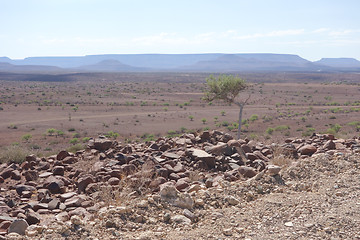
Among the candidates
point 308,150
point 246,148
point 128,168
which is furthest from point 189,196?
point 308,150

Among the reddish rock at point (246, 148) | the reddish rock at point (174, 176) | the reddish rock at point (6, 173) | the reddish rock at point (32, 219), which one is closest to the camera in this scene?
the reddish rock at point (32, 219)

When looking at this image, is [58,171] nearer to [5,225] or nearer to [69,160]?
[69,160]

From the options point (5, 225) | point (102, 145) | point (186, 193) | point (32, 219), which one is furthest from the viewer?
point (102, 145)

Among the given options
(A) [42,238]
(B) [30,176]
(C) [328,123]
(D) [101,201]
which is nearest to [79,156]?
(B) [30,176]

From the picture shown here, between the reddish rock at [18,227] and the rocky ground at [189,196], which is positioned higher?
the reddish rock at [18,227]

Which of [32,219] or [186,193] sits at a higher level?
[186,193]

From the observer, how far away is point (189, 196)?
668cm

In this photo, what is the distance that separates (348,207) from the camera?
20.8ft

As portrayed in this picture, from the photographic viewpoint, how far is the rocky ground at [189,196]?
5621 mm

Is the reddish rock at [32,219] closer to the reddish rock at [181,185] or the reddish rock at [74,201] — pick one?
the reddish rock at [74,201]

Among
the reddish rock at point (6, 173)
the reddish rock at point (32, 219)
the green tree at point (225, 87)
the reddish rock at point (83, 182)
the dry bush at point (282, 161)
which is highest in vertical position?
the green tree at point (225, 87)

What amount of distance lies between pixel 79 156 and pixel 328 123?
33844 millimetres

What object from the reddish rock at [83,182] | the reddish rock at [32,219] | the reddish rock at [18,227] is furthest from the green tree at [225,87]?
the reddish rock at [18,227]

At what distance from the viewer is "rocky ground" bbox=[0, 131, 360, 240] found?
18.4 feet
